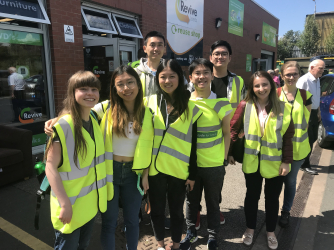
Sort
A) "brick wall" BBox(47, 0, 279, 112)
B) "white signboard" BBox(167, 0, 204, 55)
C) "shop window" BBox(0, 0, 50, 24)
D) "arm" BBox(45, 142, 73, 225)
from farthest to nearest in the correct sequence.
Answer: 1. "white signboard" BBox(167, 0, 204, 55)
2. "brick wall" BBox(47, 0, 279, 112)
3. "shop window" BBox(0, 0, 50, 24)
4. "arm" BBox(45, 142, 73, 225)

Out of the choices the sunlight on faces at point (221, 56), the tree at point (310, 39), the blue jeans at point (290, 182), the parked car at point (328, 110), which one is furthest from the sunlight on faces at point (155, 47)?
the tree at point (310, 39)

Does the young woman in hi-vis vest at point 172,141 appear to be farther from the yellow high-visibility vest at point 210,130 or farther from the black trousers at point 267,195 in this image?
the black trousers at point 267,195

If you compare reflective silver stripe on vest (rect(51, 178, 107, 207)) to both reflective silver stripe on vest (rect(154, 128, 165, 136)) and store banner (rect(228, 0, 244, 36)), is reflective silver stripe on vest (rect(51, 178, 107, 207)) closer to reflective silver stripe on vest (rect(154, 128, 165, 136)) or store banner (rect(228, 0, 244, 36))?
reflective silver stripe on vest (rect(154, 128, 165, 136))

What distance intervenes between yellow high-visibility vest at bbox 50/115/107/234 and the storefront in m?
4.41

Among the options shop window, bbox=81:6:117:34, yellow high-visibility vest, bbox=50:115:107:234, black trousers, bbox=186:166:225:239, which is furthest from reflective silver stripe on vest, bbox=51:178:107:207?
shop window, bbox=81:6:117:34

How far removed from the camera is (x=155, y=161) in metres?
2.21

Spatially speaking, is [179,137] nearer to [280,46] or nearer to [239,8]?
[239,8]

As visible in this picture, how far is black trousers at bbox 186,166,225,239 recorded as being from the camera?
244cm

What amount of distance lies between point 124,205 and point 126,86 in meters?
1.01

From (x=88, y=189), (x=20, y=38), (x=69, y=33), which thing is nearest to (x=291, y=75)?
(x=88, y=189)

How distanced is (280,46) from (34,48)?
3920 centimetres

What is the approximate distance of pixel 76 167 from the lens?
5.65 feet

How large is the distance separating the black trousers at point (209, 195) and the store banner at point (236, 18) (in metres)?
12.7

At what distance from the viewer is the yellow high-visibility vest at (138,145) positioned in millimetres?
2018
